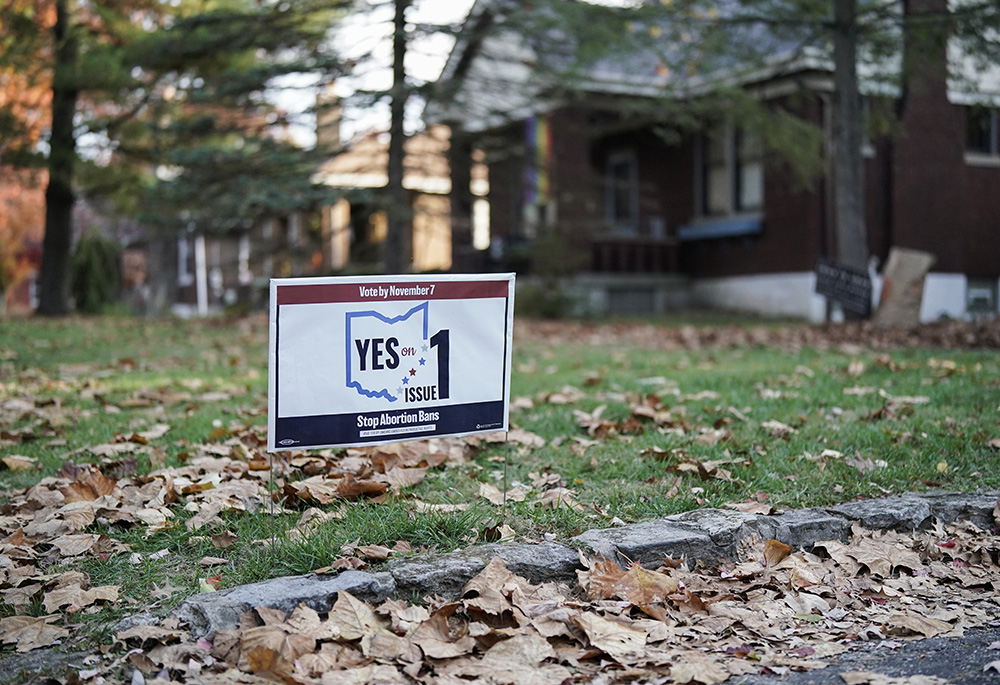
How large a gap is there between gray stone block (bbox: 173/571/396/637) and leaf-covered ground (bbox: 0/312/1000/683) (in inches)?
2.5

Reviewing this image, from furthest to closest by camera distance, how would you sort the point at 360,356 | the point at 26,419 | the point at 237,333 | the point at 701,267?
1. the point at 701,267
2. the point at 237,333
3. the point at 26,419
4. the point at 360,356

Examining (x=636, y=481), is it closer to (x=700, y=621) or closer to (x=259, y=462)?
(x=700, y=621)

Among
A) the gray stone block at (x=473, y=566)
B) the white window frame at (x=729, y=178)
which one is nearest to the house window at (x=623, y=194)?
the white window frame at (x=729, y=178)

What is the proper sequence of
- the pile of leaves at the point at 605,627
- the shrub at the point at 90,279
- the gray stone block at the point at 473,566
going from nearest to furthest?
the pile of leaves at the point at 605,627 < the gray stone block at the point at 473,566 < the shrub at the point at 90,279

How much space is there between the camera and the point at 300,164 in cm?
1462

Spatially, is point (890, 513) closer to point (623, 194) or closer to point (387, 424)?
point (387, 424)

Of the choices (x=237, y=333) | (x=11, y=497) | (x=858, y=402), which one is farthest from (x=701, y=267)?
(x=11, y=497)

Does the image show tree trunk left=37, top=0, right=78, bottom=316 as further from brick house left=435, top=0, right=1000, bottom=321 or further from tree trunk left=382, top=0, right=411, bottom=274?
brick house left=435, top=0, right=1000, bottom=321

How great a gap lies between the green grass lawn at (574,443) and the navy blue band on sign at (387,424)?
352 mm

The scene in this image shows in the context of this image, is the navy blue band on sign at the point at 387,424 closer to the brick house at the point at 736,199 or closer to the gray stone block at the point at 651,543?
the gray stone block at the point at 651,543

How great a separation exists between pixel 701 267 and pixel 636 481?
55.1 feet

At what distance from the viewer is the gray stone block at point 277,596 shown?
3.15 meters

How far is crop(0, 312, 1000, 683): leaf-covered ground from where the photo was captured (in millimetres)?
3104

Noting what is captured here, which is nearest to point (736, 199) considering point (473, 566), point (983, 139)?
point (983, 139)
